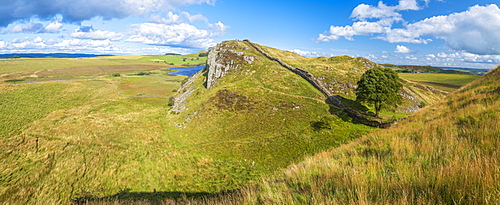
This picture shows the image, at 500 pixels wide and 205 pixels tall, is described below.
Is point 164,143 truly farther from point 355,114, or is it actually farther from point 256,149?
point 355,114

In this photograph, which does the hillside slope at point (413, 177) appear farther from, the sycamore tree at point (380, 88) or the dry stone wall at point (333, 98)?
the sycamore tree at point (380, 88)

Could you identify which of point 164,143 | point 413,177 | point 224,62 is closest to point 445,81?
point 224,62

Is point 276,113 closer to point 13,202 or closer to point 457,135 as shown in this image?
point 457,135

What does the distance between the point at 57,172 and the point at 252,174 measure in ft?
78.0

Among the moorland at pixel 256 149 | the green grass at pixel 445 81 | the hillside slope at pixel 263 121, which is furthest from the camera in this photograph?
the green grass at pixel 445 81

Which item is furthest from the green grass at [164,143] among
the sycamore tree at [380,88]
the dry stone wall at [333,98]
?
the sycamore tree at [380,88]

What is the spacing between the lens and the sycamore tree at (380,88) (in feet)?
98.7

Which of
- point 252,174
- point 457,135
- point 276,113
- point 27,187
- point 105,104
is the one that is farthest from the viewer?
point 105,104

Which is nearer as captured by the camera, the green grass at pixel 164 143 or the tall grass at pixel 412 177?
the tall grass at pixel 412 177

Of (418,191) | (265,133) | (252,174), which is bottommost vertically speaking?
(252,174)

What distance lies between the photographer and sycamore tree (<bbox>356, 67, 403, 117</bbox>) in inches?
1185

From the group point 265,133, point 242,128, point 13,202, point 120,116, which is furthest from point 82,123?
point 265,133

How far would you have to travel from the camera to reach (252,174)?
21016mm

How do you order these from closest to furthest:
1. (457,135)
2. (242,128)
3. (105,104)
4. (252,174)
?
(457,135)
(252,174)
(242,128)
(105,104)
